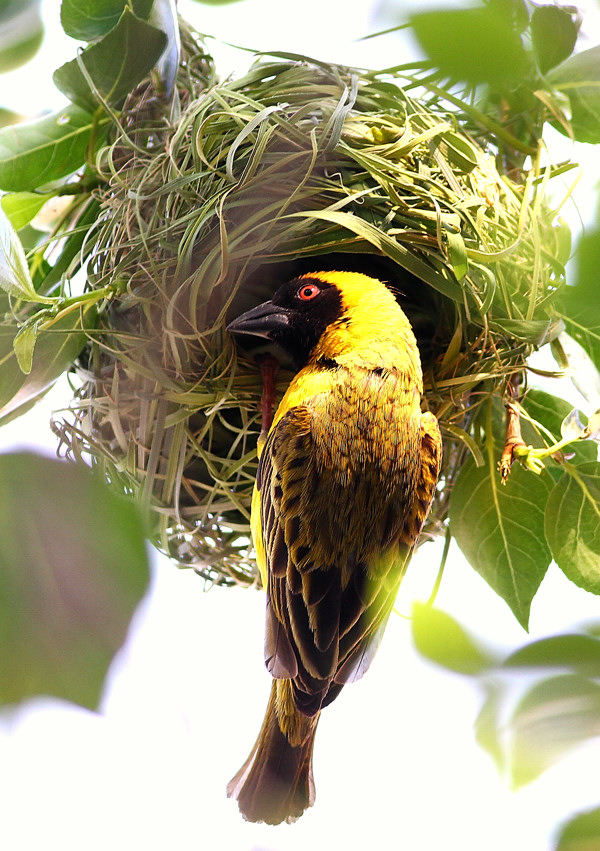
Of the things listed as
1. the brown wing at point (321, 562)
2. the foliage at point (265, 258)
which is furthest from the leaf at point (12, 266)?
the brown wing at point (321, 562)

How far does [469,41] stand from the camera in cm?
21

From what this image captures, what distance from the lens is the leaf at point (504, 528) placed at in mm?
992

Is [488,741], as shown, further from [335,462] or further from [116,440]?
[116,440]

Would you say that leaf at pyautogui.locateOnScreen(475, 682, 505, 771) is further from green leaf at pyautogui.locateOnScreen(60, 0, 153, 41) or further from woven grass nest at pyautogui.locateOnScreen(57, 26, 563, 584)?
green leaf at pyautogui.locateOnScreen(60, 0, 153, 41)

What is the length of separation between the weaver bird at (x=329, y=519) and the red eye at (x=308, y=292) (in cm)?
3

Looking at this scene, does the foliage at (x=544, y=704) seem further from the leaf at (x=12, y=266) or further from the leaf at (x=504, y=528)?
the leaf at (x=504, y=528)

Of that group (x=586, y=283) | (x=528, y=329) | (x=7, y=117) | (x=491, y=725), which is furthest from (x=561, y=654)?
(x=7, y=117)

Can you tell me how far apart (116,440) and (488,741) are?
82 centimetres

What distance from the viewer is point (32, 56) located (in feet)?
1.62

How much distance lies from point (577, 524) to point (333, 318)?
0.36 meters

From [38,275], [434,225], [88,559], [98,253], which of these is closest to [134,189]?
[98,253]

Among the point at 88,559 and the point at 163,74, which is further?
the point at 163,74

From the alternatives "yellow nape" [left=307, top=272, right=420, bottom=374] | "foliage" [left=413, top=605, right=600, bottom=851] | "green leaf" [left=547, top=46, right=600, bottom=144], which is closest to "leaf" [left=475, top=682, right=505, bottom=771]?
"foliage" [left=413, top=605, right=600, bottom=851]

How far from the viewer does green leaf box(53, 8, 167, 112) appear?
2.99ft
